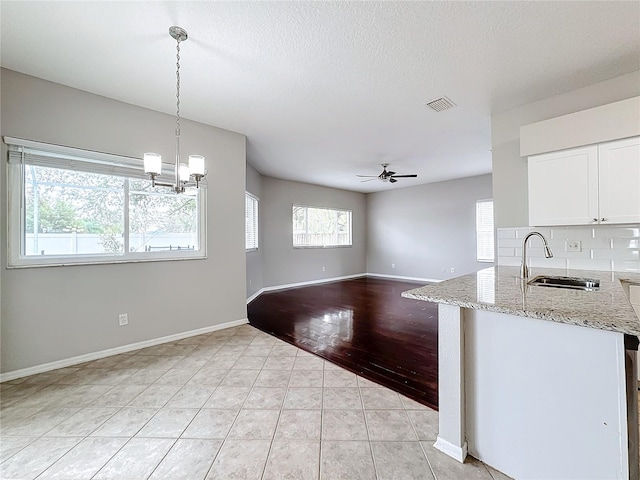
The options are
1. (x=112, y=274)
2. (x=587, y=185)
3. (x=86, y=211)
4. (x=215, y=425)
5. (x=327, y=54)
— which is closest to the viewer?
(x=215, y=425)

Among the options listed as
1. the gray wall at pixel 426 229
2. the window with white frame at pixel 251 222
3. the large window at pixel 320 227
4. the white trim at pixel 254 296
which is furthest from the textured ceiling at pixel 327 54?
the large window at pixel 320 227

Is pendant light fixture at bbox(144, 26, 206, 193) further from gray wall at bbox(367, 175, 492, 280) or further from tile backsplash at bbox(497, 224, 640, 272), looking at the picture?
gray wall at bbox(367, 175, 492, 280)

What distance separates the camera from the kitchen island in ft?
3.38

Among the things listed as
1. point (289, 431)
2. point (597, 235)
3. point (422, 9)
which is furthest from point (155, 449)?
point (597, 235)

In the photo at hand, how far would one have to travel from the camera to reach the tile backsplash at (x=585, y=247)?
7.57 feet

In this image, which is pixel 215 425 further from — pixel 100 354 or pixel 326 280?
pixel 326 280

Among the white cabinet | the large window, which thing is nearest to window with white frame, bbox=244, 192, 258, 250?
the large window

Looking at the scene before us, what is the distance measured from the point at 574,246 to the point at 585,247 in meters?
0.08

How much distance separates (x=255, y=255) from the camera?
550 cm

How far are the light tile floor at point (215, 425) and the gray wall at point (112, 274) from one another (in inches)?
13.8

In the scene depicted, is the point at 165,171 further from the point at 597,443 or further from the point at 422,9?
the point at 597,443

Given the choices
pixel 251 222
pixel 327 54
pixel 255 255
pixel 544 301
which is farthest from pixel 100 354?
pixel 544 301

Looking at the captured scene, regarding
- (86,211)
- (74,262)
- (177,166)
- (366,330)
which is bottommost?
(366,330)

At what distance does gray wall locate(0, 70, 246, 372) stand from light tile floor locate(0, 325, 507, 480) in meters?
0.35
